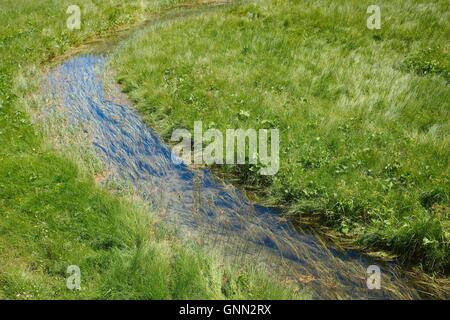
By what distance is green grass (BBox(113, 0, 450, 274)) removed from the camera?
8102 mm

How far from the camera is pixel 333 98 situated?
1220 centimetres

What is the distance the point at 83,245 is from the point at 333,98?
26.7 ft

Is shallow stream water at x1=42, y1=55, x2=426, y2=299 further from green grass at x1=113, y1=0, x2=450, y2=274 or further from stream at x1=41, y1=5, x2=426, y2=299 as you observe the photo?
green grass at x1=113, y1=0, x2=450, y2=274

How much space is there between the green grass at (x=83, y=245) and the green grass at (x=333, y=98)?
257 cm

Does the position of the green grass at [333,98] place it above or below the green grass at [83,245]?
above

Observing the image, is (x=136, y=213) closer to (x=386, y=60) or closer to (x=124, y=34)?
(x=386, y=60)

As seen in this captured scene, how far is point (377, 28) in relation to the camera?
1666 centimetres

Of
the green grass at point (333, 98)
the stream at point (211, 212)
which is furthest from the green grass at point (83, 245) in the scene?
the green grass at point (333, 98)

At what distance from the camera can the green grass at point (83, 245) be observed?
6391 millimetres

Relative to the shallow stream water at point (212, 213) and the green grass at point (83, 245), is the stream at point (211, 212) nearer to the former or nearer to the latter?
the shallow stream water at point (212, 213)

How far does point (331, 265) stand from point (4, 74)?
13345 millimetres

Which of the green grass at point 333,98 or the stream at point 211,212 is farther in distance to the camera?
the green grass at point 333,98
